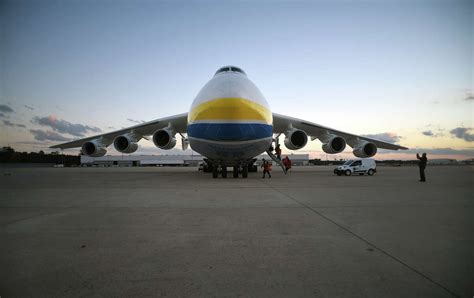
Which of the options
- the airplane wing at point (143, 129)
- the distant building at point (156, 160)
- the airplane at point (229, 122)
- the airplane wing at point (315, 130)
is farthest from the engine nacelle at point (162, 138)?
the distant building at point (156, 160)

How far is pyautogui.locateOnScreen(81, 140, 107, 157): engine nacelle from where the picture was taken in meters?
15.4

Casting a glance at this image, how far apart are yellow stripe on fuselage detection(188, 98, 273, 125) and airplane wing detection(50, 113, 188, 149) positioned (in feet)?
17.3

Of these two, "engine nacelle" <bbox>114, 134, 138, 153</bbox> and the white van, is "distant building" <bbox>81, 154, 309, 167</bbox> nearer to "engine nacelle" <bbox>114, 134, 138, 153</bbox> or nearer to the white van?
the white van

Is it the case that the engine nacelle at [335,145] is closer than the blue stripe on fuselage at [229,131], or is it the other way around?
the blue stripe on fuselage at [229,131]

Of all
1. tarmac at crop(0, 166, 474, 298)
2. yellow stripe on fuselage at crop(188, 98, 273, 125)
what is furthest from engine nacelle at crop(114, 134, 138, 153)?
tarmac at crop(0, 166, 474, 298)

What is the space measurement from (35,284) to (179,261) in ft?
3.59

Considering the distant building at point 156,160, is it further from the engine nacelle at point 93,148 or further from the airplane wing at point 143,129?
the engine nacelle at point 93,148

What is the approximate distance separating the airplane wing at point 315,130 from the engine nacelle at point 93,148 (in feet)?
32.7

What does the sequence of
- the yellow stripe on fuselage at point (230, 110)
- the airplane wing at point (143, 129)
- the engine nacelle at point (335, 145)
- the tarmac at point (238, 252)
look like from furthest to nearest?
the engine nacelle at point (335, 145) → the airplane wing at point (143, 129) → the yellow stripe on fuselage at point (230, 110) → the tarmac at point (238, 252)

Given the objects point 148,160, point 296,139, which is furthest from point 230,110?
point 148,160

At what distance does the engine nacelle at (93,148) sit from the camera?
1543 centimetres

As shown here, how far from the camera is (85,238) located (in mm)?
3270

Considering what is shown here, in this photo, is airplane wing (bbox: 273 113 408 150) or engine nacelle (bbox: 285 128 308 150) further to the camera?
airplane wing (bbox: 273 113 408 150)

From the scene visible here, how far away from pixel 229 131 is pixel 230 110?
698 mm
